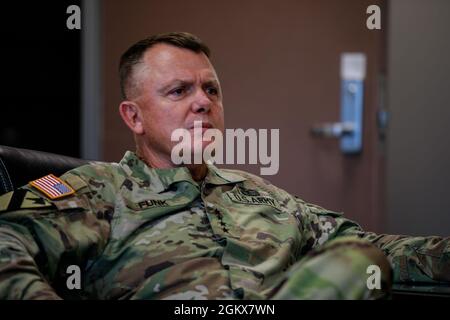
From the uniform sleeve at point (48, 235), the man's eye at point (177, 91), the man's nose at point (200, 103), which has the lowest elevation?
the uniform sleeve at point (48, 235)

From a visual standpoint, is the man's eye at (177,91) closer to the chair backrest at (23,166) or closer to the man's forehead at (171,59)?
the man's forehead at (171,59)

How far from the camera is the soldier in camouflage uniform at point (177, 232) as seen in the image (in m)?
0.87

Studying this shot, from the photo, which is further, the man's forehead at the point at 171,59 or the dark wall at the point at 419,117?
the dark wall at the point at 419,117

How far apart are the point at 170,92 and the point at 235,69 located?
878 millimetres

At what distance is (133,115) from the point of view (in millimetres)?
1382

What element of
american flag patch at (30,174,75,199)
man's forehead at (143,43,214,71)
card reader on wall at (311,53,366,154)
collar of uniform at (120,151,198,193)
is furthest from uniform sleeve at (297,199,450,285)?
card reader on wall at (311,53,366,154)

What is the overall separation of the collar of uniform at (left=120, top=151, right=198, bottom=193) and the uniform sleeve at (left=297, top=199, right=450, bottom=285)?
11.3 inches

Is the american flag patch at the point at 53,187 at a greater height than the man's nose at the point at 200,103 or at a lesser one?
lesser

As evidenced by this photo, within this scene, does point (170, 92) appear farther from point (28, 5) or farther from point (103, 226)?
point (28, 5)

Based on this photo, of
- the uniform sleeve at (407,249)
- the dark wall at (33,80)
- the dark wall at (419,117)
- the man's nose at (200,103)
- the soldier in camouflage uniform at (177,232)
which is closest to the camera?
the soldier in camouflage uniform at (177,232)

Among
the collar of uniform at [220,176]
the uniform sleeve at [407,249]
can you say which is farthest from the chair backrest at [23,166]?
the uniform sleeve at [407,249]

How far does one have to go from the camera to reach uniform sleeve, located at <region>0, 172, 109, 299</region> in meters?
0.92
